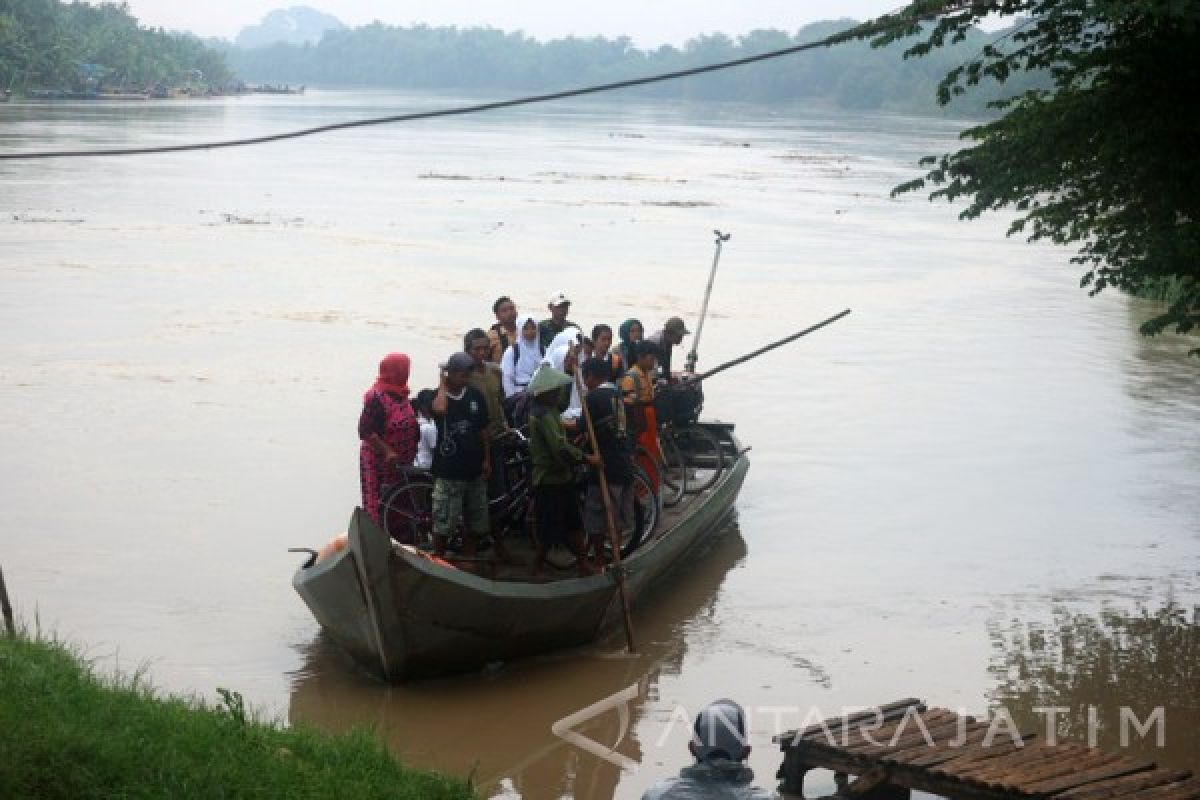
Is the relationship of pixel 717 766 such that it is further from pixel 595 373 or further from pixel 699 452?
pixel 699 452

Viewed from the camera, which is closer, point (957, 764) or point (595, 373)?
point (957, 764)

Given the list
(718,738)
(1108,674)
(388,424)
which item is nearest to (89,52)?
(388,424)

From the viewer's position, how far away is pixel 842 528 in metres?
15.6

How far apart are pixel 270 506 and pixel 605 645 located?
4999mm

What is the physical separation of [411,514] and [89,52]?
114429mm

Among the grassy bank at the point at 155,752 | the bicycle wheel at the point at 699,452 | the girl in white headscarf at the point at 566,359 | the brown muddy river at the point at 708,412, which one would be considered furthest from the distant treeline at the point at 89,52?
the grassy bank at the point at 155,752

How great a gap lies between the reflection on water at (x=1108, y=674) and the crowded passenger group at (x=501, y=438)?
9.53 ft

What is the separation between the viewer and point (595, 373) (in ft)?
38.0

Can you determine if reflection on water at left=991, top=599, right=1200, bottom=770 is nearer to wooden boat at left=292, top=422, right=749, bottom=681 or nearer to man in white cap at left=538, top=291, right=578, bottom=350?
wooden boat at left=292, top=422, right=749, bottom=681

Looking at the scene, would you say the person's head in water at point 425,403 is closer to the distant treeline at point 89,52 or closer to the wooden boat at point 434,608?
the wooden boat at point 434,608

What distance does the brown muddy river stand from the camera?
11.2 meters

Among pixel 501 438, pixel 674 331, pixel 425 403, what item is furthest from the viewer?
pixel 674 331

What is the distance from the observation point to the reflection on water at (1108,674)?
10688 mm

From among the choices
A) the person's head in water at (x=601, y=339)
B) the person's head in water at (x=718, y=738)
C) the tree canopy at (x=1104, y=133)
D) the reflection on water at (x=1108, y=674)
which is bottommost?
the reflection on water at (x=1108, y=674)
